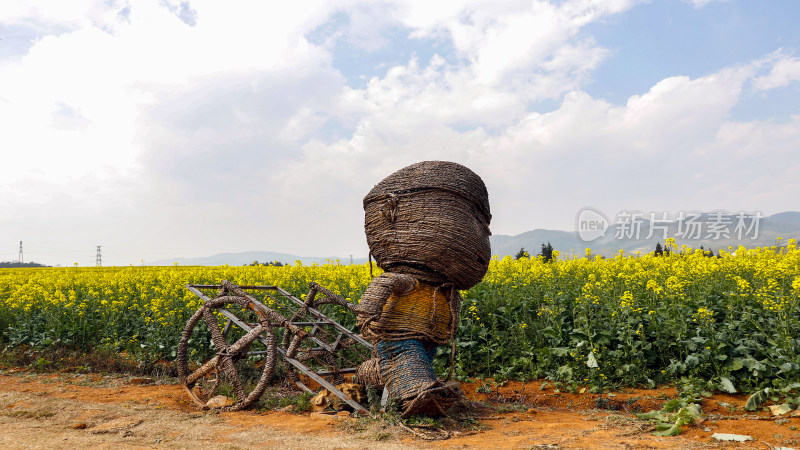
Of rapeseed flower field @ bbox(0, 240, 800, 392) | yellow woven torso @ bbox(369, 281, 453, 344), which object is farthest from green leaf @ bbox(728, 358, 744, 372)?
yellow woven torso @ bbox(369, 281, 453, 344)

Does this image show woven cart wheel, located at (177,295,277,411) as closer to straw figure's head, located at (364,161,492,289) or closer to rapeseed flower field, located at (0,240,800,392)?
straw figure's head, located at (364,161,492,289)

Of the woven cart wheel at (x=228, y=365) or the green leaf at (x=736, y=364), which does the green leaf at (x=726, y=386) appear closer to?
the green leaf at (x=736, y=364)

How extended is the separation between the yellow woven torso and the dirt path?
83cm

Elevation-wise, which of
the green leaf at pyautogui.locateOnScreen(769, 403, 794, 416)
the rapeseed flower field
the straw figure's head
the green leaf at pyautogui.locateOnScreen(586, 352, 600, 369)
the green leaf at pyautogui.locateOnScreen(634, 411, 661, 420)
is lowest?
the green leaf at pyautogui.locateOnScreen(769, 403, 794, 416)

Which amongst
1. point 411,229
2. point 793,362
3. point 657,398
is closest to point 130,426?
point 411,229

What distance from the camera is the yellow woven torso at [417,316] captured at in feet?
15.1

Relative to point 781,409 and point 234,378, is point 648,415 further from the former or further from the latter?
point 234,378

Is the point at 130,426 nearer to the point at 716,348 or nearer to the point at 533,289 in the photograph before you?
the point at 533,289

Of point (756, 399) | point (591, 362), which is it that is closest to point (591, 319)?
point (591, 362)

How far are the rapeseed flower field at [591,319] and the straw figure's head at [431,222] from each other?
220 cm

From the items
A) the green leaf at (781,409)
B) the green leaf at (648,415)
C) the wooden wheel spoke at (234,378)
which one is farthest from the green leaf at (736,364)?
the wooden wheel spoke at (234,378)

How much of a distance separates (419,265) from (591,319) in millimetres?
2845

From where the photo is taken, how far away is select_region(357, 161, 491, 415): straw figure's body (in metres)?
4.52

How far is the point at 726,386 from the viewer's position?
542cm
